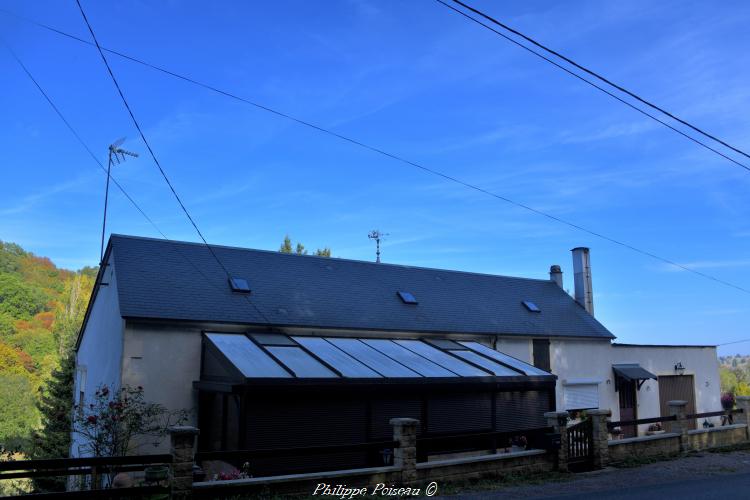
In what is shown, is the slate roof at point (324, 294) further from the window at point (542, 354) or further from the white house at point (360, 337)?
the window at point (542, 354)

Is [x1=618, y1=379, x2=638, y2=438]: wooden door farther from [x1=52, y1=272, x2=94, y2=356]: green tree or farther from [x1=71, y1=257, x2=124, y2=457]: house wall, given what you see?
[x1=52, y1=272, x2=94, y2=356]: green tree

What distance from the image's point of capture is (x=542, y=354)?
72.0 ft

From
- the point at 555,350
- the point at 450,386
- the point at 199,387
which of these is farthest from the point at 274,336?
the point at 555,350

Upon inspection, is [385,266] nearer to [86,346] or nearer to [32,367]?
[86,346]

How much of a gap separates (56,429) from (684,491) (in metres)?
23.5

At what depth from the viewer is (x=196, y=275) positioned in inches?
675

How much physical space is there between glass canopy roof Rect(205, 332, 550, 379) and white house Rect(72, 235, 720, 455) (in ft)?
0.18

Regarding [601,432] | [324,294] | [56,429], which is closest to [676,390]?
[601,432]

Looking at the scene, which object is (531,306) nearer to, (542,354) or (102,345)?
(542,354)

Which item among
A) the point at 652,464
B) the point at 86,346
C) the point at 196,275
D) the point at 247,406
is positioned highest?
the point at 196,275

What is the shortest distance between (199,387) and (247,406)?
250 cm

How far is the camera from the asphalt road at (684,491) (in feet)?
31.5

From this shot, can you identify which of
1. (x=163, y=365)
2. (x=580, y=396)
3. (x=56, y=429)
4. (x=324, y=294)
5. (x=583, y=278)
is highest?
(x=583, y=278)

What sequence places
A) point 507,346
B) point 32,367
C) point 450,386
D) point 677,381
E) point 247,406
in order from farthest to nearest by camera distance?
point 32,367, point 677,381, point 507,346, point 450,386, point 247,406
